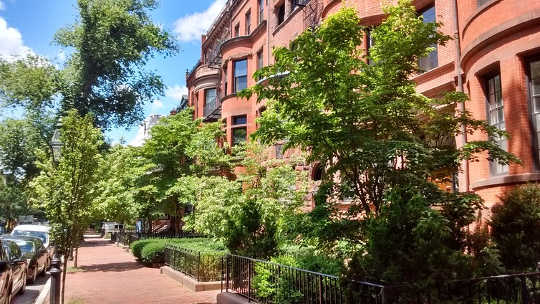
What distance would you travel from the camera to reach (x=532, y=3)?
9.72 m

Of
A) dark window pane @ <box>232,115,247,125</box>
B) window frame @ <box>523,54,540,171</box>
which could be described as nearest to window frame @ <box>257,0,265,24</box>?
dark window pane @ <box>232,115,247,125</box>

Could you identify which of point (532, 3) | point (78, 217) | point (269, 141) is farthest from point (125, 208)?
point (532, 3)

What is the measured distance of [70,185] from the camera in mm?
10273

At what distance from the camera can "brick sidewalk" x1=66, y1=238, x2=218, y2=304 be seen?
11.8 metres

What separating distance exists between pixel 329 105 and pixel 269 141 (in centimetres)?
131

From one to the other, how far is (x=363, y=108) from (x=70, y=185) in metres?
7.10

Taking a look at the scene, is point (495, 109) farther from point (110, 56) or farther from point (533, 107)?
point (110, 56)

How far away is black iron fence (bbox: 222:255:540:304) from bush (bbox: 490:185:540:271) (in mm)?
612

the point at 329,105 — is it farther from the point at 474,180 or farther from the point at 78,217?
the point at 78,217

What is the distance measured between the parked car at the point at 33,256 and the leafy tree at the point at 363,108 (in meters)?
11.7

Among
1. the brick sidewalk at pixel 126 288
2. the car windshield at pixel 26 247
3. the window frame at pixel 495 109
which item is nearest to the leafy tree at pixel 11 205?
the car windshield at pixel 26 247

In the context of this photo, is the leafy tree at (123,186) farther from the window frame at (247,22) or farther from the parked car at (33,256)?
the window frame at (247,22)

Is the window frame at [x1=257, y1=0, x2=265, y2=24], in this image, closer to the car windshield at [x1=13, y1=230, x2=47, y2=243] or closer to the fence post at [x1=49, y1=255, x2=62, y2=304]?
the car windshield at [x1=13, y1=230, x2=47, y2=243]

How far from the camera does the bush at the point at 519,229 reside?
7.47 metres
